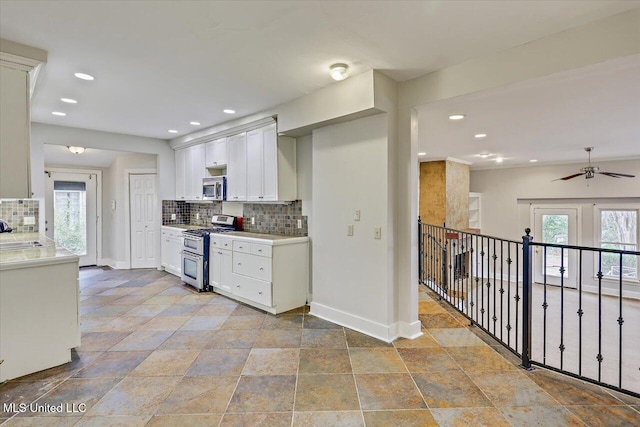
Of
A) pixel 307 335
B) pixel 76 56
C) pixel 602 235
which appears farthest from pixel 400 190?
pixel 602 235

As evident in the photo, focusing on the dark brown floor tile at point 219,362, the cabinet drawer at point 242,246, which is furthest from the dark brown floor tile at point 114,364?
the cabinet drawer at point 242,246

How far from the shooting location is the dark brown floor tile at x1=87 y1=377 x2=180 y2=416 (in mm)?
2043

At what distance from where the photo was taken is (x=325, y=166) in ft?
11.8

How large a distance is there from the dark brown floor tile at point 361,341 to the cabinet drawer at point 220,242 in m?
2.07

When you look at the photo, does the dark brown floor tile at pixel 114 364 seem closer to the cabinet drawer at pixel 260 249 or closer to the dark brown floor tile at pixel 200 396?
the dark brown floor tile at pixel 200 396

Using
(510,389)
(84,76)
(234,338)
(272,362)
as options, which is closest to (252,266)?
(234,338)

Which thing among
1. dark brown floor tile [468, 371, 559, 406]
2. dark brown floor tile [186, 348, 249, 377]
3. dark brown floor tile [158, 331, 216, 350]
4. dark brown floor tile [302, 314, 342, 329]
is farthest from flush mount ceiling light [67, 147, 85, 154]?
dark brown floor tile [468, 371, 559, 406]

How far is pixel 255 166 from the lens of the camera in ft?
14.7

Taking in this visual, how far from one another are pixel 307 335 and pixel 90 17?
10.1ft

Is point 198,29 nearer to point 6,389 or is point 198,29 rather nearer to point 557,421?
point 6,389

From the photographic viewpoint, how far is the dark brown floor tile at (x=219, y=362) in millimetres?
2508

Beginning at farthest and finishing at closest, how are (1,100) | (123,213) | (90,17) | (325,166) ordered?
(123,213)
(325,166)
(1,100)
(90,17)

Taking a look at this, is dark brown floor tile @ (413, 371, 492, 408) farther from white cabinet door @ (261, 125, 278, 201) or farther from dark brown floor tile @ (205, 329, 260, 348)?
white cabinet door @ (261, 125, 278, 201)

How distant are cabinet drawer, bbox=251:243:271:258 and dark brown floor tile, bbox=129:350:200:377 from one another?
1.31 m
